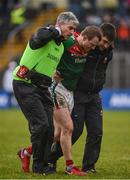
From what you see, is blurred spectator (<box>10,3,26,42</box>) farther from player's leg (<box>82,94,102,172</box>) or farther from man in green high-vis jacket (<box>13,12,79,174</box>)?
man in green high-vis jacket (<box>13,12,79,174</box>)

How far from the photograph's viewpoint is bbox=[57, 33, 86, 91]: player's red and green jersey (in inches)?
495

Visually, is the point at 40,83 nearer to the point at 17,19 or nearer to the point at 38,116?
the point at 38,116

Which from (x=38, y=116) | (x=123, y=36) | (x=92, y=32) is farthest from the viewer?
(x=123, y=36)

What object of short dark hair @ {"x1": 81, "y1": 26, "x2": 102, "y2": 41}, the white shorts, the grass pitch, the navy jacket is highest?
short dark hair @ {"x1": 81, "y1": 26, "x2": 102, "y2": 41}

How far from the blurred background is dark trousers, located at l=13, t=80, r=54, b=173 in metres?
19.8

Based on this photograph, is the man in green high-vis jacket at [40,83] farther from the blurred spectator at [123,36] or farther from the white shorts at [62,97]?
the blurred spectator at [123,36]

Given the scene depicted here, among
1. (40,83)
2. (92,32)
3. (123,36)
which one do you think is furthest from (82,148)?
(123,36)

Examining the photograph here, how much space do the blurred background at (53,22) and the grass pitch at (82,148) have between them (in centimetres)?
509

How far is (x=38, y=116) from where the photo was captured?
39.8 ft

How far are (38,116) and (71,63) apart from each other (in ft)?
3.54

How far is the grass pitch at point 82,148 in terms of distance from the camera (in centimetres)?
1248

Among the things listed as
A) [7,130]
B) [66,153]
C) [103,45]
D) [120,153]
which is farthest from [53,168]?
[7,130]

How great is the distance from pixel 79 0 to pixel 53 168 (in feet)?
80.7

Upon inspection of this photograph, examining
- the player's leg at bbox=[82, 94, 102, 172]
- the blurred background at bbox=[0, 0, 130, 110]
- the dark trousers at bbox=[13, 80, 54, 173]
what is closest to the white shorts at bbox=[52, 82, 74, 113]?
the dark trousers at bbox=[13, 80, 54, 173]
